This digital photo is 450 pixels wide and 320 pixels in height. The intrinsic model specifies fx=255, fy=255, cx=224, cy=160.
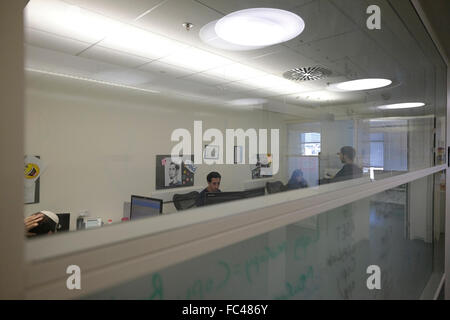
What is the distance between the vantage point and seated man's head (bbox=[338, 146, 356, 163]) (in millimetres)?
1346

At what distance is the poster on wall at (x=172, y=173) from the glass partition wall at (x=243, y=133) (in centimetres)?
3

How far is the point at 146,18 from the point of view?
2.11 m

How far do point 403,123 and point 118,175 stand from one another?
3.06 m

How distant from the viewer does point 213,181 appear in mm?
2188

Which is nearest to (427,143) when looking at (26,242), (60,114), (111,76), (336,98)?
(336,98)

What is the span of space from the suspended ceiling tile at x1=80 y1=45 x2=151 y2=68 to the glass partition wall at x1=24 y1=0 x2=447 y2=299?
21mm

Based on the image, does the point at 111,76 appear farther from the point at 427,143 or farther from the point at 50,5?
the point at 427,143

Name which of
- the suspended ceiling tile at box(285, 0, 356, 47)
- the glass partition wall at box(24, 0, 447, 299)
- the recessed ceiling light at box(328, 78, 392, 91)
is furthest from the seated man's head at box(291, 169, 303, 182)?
the suspended ceiling tile at box(285, 0, 356, 47)

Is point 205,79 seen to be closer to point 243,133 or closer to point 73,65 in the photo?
point 73,65

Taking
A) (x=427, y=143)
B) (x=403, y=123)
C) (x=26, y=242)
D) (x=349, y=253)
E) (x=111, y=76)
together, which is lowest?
(x=349, y=253)

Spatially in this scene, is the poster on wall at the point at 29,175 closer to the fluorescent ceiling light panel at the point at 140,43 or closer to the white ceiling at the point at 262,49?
the white ceiling at the point at 262,49

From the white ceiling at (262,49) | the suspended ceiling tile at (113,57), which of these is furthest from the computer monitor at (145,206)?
the suspended ceiling tile at (113,57)

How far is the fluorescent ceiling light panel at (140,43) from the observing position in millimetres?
2340

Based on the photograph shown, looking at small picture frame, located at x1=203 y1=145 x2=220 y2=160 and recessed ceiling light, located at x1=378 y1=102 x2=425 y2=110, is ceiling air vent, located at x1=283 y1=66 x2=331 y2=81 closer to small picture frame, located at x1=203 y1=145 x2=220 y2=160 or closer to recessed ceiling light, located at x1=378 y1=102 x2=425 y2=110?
recessed ceiling light, located at x1=378 y1=102 x2=425 y2=110
